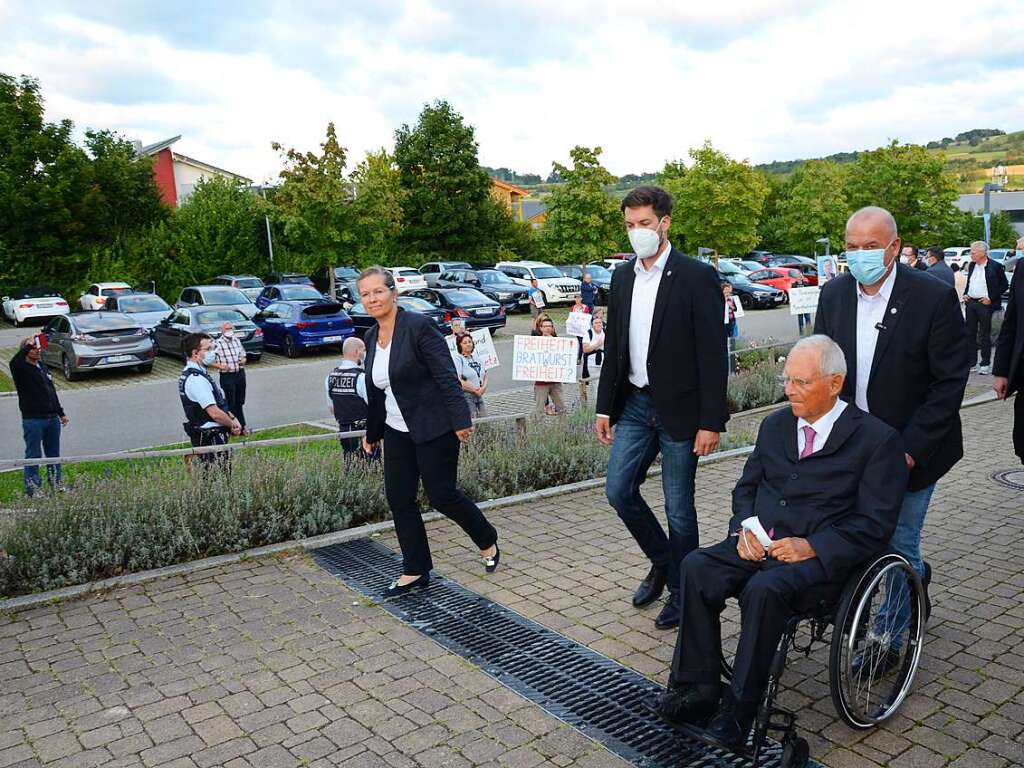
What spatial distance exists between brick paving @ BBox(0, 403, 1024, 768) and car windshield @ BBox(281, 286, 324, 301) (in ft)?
68.2

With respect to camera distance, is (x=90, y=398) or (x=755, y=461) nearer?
(x=755, y=461)

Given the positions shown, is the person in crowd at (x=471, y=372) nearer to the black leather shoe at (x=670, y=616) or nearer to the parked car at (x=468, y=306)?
the black leather shoe at (x=670, y=616)

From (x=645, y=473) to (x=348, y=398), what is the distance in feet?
14.4

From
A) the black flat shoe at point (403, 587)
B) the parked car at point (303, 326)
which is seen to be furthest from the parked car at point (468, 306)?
the black flat shoe at point (403, 587)

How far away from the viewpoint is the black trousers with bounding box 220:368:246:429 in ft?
40.5

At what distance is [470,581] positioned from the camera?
5.83m

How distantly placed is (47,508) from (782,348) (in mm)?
11938

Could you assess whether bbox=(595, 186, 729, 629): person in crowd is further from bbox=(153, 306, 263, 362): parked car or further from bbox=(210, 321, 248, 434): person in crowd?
bbox=(153, 306, 263, 362): parked car

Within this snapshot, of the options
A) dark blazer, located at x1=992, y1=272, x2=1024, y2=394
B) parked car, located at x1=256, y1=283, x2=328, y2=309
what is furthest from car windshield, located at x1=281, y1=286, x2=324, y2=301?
dark blazer, located at x1=992, y1=272, x2=1024, y2=394


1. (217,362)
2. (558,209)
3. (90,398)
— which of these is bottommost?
(90,398)

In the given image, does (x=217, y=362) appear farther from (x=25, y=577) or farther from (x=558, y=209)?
(x=558, y=209)

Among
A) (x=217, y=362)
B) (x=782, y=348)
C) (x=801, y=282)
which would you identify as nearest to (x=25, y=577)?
(x=217, y=362)

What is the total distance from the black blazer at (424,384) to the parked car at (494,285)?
26265mm

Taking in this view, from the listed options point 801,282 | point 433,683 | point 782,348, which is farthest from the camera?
point 801,282
